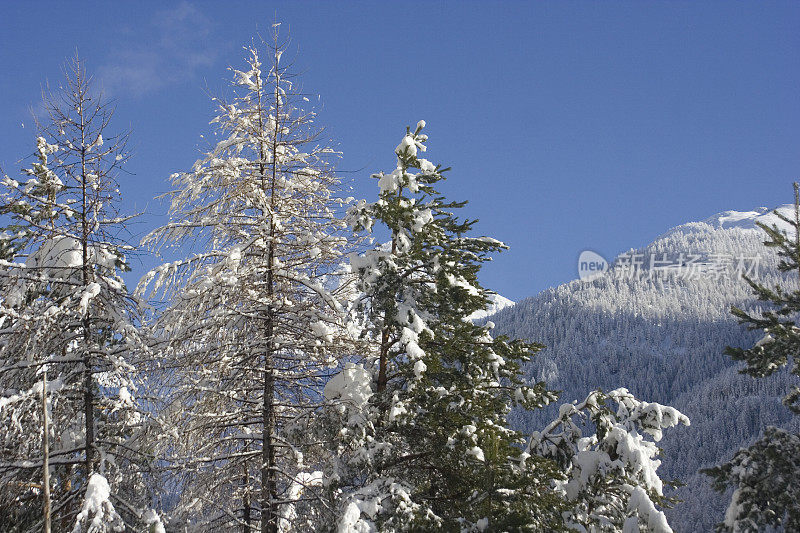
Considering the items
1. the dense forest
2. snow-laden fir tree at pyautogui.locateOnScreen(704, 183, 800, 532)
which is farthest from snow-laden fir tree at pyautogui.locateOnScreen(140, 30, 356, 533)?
snow-laden fir tree at pyautogui.locateOnScreen(704, 183, 800, 532)

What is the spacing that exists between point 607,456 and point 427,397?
9.78ft

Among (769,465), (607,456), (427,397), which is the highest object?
(427,397)

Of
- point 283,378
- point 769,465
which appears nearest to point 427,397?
point 283,378

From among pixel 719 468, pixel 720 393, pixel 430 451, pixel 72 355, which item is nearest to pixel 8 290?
pixel 72 355

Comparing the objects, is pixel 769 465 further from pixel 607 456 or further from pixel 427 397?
pixel 427 397

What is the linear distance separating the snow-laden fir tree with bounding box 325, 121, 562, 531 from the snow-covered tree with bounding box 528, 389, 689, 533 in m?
0.74

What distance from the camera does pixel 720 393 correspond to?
17612 cm

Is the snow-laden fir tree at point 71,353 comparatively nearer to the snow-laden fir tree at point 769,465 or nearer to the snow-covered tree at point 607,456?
the snow-covered tree at point 607,456

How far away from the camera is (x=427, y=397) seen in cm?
962

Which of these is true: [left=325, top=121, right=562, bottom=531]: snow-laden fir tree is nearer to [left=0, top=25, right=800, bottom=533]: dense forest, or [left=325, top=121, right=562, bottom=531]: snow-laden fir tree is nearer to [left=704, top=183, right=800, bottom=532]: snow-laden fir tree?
[left=0, top=25, right=800, bottom=533]: dense forest

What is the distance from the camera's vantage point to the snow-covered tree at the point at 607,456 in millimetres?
9289

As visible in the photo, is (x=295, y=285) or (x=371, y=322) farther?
(x=295, y=285)

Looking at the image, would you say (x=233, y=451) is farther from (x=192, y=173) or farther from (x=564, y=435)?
(x=564, y=435)

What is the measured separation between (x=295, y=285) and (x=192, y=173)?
2565 millimetres
